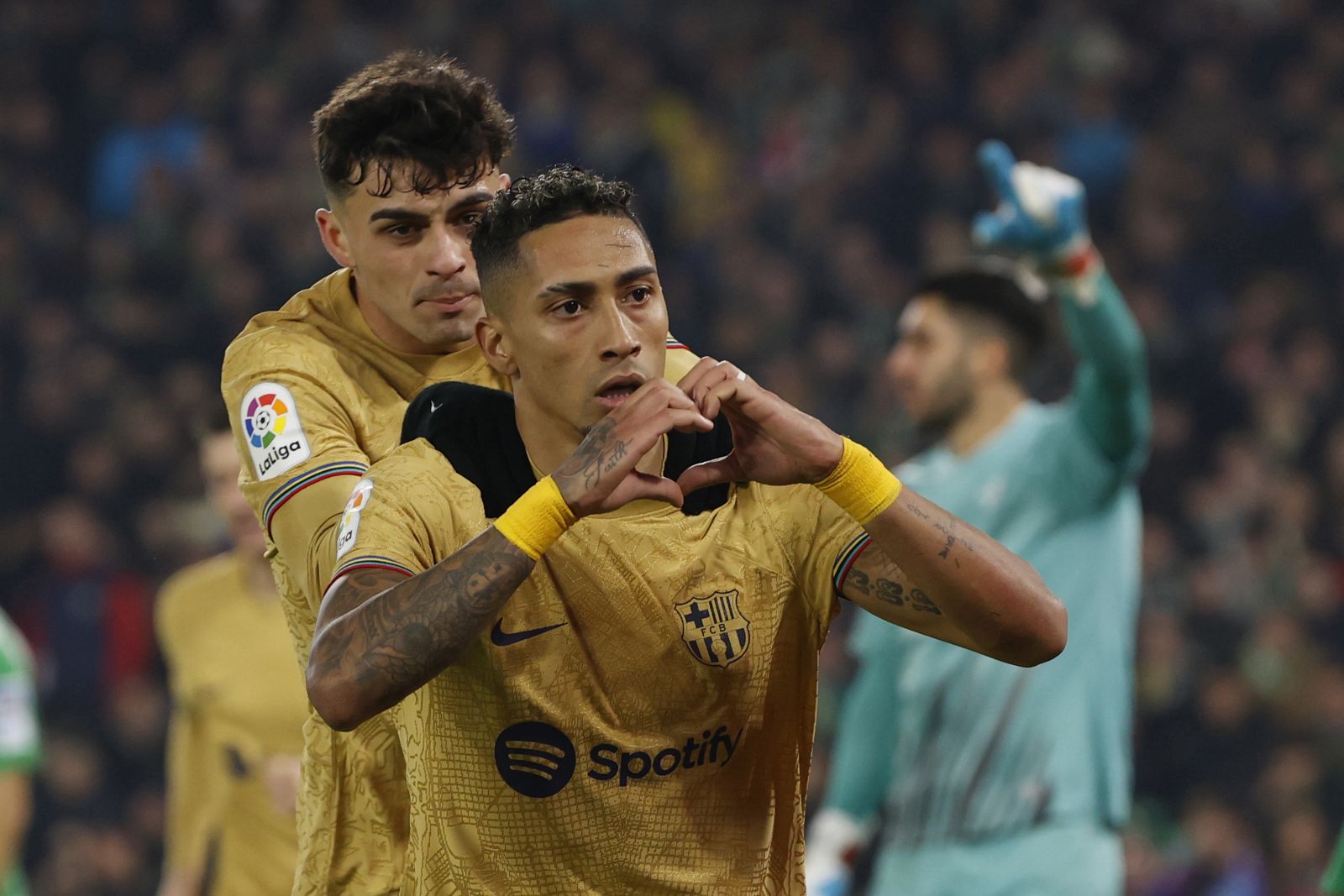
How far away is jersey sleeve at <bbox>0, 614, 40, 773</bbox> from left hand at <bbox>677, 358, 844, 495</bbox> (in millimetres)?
2311

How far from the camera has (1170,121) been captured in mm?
11680

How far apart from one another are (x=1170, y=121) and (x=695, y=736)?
31.7 ft

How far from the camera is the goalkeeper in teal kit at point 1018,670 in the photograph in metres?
5.50

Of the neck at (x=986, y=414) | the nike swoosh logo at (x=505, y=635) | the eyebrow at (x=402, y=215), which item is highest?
the neck at (x=986, y=414)

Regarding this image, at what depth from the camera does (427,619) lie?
2.53 meters

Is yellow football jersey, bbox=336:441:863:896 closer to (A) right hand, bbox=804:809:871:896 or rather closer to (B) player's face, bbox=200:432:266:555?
(B) player's face, bbox=200:432:266:555

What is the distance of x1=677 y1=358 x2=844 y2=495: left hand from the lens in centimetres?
261

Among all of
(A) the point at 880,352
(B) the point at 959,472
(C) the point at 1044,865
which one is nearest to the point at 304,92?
(A) the point at 880,352

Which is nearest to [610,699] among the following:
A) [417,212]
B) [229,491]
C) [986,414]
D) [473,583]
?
[473,583]

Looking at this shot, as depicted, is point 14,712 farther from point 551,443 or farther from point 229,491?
point 551,443

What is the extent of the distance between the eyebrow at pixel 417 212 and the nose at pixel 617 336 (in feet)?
2.51

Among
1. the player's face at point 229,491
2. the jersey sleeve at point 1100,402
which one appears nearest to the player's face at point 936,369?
the jersey sleeve at point 1100,402

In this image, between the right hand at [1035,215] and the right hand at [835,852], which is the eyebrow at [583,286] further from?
the right hand at [835,852]

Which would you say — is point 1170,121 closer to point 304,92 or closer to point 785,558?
point 304,92
